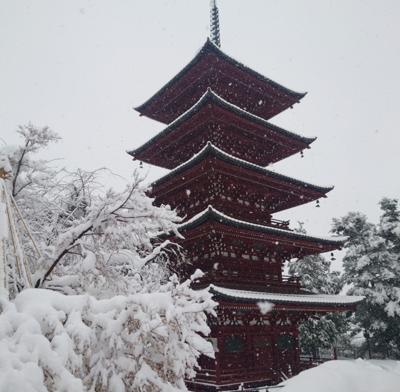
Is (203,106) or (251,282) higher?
(203,106)

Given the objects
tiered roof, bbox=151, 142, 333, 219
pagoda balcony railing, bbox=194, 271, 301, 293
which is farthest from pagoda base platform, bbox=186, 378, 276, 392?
tiered roof, bbox=151, 142, 333, 219

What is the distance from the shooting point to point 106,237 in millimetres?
5188

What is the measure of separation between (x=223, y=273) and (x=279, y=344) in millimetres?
4016

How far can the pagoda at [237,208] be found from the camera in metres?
12.0

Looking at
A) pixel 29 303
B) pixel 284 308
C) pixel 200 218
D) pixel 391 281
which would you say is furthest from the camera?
pixel 391 281

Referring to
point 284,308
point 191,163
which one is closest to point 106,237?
point 191,163

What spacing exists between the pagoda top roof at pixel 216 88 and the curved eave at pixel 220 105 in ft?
5.90

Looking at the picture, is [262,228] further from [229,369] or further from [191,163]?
[229,369]

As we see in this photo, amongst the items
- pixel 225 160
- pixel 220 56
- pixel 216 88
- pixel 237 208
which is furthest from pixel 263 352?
pixel 220 56

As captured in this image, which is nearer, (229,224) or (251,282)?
(229,224)

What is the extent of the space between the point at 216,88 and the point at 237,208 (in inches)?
239

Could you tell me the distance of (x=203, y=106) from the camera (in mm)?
13766

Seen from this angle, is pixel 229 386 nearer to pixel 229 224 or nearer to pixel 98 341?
pixel 229 224

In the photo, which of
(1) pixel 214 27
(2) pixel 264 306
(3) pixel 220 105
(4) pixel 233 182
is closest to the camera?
(2) pixel 264 306
